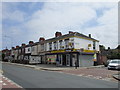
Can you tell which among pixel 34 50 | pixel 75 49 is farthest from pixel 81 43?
pixel 34 50

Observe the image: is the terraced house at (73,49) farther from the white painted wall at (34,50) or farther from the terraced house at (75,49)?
the white painted wall at (34,50)

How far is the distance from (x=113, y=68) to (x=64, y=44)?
11609 mm

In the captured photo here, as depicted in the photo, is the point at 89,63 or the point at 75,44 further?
the point at 89,63

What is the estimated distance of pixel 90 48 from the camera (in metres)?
34.2

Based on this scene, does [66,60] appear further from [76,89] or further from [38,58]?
[76,89]

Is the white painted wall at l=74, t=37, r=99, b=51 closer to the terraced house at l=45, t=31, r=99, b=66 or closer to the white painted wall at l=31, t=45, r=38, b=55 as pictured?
the terraced house at l=45, t=31, r=99, b=66

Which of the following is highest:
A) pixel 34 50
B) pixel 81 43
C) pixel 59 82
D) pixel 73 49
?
pixel 81 43

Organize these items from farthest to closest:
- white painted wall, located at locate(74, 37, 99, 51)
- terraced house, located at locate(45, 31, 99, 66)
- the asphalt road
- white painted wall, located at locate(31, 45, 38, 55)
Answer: white painted wall, located at locate(31, 45, 38, 55), white painted wall, located at locate(74, 37, 99, 51), terraced house, located at locate(45, 31, 99, 66), the asphalt road

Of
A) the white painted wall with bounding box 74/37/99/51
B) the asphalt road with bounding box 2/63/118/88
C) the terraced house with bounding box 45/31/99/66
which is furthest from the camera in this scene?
the white painted wall with bounding box 74/37/99/51

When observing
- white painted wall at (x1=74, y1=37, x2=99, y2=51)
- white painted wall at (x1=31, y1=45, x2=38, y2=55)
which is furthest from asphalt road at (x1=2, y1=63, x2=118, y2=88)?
white painted wall at (x1=31, y1=45, x2=38, y2=55)

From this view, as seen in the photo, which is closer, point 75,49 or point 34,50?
point 75,49

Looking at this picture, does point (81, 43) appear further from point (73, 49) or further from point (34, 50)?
point (34, 50)

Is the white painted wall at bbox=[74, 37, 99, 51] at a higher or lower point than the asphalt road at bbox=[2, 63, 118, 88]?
higher

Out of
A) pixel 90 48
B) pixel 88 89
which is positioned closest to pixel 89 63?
pixel 90 48
